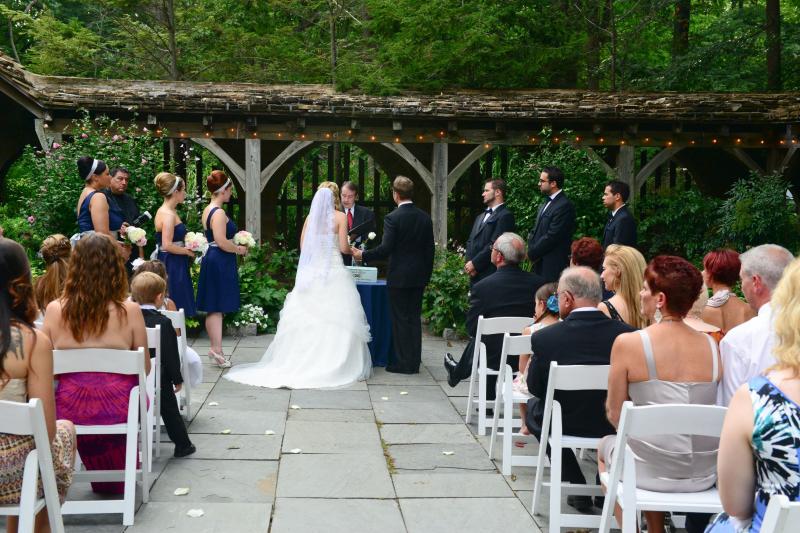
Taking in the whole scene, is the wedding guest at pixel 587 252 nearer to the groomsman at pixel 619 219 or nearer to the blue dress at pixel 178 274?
the groomsman at pixel 619 219

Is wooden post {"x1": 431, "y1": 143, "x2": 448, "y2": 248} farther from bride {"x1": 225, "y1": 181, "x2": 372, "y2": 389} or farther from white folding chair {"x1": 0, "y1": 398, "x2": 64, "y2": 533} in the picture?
white folding chair {"x1": 0, "y1": 398, "x2": 64, "y2": 533}

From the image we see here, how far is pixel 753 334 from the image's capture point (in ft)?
12.8

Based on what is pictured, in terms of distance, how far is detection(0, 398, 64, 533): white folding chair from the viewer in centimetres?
331

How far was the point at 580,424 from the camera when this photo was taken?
4645mm

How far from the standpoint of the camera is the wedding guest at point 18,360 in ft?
11.4

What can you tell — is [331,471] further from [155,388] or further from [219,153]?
[219,153]

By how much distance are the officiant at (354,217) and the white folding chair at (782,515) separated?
26.1 ft

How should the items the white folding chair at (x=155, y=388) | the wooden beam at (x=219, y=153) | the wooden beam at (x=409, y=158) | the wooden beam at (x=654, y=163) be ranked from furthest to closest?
the wooden beam at (x=654, y=163), the wooden beam at (x=409, y=158), the wooden beam at (x=219, y=153), the white folding chair at (x=155, y=388)

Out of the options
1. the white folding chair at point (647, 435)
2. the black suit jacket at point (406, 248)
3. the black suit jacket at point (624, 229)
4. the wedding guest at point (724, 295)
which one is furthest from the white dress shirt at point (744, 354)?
the black suit jacket at point (406, 248)

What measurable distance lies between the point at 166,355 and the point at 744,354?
348cm

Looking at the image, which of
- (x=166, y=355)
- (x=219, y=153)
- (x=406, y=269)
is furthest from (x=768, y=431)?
(x=219, y=153)

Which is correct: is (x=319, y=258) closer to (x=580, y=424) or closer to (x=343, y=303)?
(x=343, y=303)

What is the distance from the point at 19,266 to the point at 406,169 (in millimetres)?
14106

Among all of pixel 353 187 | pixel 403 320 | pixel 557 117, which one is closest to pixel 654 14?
pixel 557 117
